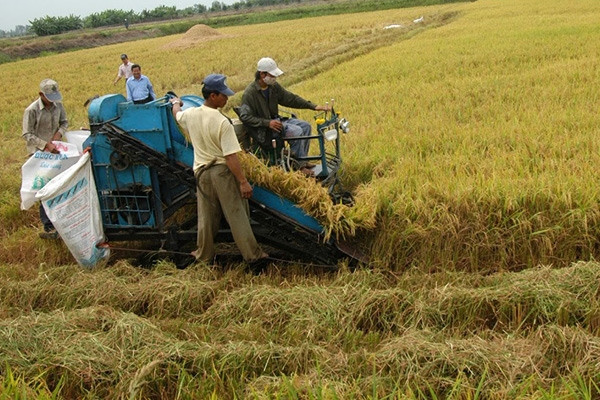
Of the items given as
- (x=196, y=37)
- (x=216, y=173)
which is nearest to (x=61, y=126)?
(x=216, y=173)

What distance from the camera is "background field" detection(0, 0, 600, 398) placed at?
271 centimetres

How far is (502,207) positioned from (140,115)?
305 cm

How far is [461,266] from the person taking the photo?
408 centimetres

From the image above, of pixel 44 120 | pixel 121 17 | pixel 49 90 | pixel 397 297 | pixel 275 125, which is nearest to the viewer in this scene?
pixel 397 297

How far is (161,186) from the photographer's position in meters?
4.92

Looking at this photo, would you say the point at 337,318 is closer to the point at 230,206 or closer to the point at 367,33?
the point at 230,206

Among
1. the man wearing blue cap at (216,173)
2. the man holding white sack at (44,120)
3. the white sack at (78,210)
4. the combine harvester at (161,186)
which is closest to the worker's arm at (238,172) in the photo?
the man wearing blue cap at (216,173)

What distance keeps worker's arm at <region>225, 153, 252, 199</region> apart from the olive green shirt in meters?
0.63

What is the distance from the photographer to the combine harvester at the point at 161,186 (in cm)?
436

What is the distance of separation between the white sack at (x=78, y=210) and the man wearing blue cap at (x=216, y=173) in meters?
0.97

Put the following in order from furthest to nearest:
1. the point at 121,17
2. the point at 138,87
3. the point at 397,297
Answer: the point at 121,17, the point at 138,87, the point at 397,297

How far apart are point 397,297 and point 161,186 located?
2499mm

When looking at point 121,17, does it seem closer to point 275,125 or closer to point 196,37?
point 196,37

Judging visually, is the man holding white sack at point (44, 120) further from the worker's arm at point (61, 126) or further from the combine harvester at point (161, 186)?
the combine harvester at point (161, 186)
